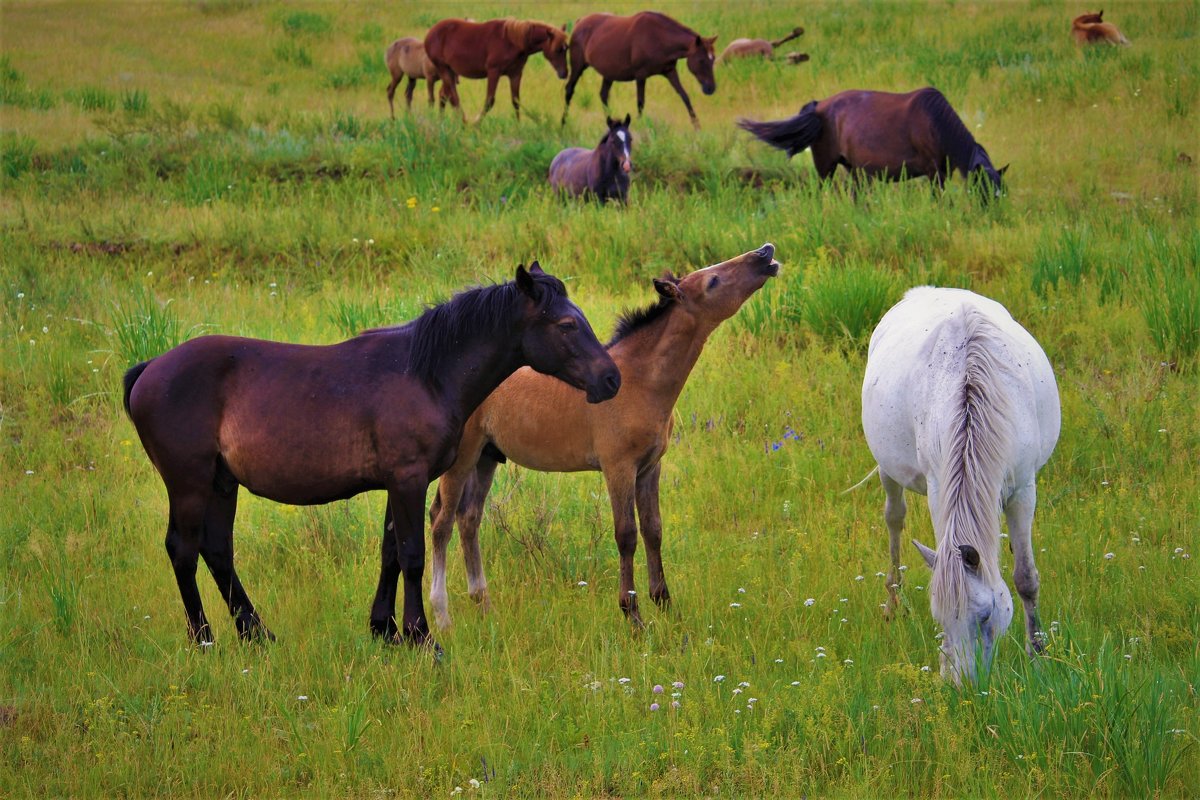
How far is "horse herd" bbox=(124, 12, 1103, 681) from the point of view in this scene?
466cm

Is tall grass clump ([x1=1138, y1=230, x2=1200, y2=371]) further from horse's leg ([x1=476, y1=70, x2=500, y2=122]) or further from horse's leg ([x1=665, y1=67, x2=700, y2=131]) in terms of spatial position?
horse's leg ([x1=476, y1=70, x2=500, y2=122])

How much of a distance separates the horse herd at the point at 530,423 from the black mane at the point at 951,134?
6529 millimetres

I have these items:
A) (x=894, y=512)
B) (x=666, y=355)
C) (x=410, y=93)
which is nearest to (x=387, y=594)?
(x=666, y=355)

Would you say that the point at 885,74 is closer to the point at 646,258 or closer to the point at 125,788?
the point at 646,258

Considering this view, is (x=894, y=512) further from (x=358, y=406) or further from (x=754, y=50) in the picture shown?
(x=754, y=50)

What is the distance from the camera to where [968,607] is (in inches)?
166

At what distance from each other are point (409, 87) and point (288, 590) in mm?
15230

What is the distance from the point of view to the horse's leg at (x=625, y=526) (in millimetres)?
5449

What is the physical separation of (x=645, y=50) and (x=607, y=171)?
6133 millimetres

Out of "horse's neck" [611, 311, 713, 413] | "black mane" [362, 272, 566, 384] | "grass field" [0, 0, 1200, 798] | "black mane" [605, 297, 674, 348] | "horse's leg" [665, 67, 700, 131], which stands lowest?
"grass field" [0, 0, 1200, 798]

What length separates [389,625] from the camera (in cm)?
520

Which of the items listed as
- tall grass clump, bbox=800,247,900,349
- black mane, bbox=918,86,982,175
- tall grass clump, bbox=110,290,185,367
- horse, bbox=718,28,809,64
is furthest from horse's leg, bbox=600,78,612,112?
tall grass clump, bbox=110,290,185,367

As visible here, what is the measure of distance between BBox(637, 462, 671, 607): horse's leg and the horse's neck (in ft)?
1.35

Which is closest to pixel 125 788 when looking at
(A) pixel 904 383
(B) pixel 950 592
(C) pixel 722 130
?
(B) pixel 950 592
